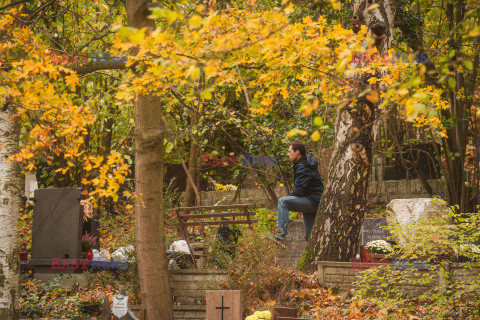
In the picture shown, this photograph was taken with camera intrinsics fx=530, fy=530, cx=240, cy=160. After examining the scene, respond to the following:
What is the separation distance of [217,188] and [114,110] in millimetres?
4992

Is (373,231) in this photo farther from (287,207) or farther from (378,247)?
(287,207)

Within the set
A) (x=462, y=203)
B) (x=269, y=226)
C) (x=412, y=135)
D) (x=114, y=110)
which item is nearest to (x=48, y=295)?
(x=269, y=226)

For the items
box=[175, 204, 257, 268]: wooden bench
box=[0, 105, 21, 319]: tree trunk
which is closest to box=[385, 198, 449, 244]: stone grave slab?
box=[175, 204, 257, 268]: wooden bench

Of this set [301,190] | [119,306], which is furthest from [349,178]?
[119,306]

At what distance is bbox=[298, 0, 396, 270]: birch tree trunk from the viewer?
7.70 meters

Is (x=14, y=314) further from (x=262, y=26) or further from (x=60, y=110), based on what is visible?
(x=262, y=26)

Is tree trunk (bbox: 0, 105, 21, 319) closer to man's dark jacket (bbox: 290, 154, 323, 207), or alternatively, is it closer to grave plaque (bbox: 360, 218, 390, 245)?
man's dark jacket (bbox: 290, 154, 323, 207)

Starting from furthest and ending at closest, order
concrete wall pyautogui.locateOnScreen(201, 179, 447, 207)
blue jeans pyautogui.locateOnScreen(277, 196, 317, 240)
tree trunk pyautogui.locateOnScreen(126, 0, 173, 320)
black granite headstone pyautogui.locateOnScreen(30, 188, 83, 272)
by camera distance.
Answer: concrete wall pyautogui.locateOnScreen(201, 179, 447, 207)
black granite headstone pyautogui.locateOnScreen(30, 188, 83, 272)
blue jeans pyautogui.locateOnScreen(277, 196, 317, 240)
tree trunk pyautogui.locateOnScreen(126, 0, 173, 320)

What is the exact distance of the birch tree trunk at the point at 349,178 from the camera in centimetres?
770

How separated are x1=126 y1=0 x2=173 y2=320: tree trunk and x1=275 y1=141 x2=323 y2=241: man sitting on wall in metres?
2.26

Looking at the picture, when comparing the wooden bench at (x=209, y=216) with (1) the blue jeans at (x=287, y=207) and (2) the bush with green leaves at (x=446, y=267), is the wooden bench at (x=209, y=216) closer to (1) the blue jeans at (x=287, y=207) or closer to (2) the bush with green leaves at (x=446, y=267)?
(1) the blue jeans at (x=287, y=207)

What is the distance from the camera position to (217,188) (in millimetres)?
17359

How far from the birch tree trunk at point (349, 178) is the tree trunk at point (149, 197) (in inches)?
A: 88.3

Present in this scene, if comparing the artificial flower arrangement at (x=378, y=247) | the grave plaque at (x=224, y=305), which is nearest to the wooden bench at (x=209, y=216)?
the artificial flower arrangement at (x=378, y=247)
